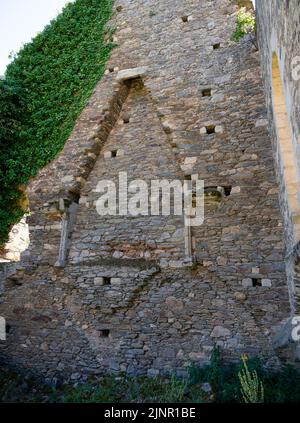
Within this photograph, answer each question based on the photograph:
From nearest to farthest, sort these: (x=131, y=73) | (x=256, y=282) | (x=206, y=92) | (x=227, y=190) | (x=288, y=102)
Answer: (x=288, y=102) → (x=256, y=282) → (x=227, y=190) → (x=206, y=92) → (x=131, y=73)

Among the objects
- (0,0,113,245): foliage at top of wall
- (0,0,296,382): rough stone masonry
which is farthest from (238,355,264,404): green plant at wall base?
(0,0,113,245): foliage at top of wall

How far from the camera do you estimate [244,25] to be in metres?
6.86

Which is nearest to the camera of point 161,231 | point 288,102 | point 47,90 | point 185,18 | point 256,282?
point 288,102

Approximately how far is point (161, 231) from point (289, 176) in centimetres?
260

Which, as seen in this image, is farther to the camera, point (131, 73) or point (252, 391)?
point (131, 73)

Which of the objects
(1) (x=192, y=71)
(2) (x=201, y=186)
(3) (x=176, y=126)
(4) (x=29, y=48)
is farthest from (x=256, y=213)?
(4) (x=29, y=48)

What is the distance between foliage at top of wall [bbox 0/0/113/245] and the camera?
7645mm

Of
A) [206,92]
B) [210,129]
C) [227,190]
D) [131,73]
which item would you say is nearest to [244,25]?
[206,92]

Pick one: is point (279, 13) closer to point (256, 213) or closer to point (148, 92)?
point (256, 213)

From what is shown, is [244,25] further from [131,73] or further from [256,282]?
[256,282]

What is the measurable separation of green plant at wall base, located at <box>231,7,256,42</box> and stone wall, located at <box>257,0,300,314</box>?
224cm

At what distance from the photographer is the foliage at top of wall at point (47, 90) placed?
764 cm

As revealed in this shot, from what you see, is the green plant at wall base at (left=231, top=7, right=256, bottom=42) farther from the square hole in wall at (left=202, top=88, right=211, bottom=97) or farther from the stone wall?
the stone wall

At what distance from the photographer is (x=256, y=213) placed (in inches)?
224
